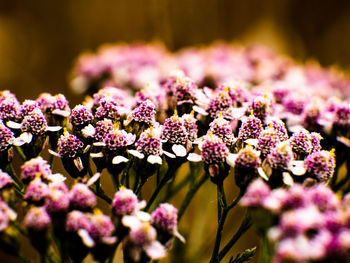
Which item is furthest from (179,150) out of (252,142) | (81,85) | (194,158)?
(81,85)

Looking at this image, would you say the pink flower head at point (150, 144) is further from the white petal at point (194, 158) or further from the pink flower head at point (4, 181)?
the pink flower head at point (4, 181)

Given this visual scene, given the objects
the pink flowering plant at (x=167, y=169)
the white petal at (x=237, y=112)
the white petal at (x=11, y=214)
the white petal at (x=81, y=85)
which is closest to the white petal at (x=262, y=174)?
the pink flowering plant at (x=167, y=169)

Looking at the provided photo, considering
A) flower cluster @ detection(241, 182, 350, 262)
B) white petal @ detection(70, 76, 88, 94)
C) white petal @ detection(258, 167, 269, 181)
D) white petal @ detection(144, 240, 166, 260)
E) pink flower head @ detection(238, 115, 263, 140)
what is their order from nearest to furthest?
1. flower cluster @ detection(241, 182, 350, 262)
2. white petal @ detection(144, 240, 166, 260)
3. white petal @ detection(258, 167, 269, 181)
4. pink flower head @ detection(238, 115, 263, 140)
5. white petal @ detection(70, 76, 88, 94)

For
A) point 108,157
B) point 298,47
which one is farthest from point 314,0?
point 108,157

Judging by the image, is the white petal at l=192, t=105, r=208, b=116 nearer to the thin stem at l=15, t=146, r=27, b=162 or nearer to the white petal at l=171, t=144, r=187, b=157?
the white petal at l=171, t=144, r=187, b=157

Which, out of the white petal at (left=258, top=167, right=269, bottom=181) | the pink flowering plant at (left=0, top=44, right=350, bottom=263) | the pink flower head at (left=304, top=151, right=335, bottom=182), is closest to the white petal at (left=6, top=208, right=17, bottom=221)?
the pink flowering plant at (left=0, top=44, right=350, bottom=263)

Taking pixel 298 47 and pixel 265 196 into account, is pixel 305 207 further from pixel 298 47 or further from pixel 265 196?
pixel 298 47
